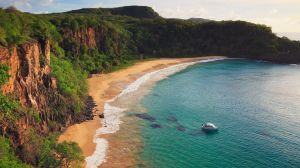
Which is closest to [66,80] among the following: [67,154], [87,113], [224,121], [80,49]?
[87,113]

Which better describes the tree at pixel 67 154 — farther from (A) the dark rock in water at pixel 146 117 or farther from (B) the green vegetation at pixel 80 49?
(A) the dark rock in water at pixel 146 117

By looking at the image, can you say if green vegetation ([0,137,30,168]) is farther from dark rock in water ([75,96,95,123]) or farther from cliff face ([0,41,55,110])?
dark rock in water ([75,96,95,123])

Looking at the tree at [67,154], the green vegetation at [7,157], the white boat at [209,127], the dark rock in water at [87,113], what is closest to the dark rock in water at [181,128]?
the white boat at [209,127]

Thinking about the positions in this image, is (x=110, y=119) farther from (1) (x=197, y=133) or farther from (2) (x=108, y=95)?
(2) (x=108, y=95)

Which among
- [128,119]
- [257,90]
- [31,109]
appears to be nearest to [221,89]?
[257,90]

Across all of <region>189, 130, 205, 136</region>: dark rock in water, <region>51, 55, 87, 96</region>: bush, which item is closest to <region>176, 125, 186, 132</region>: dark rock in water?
<region>189, 130, 205, 136</region>: dark rock in water

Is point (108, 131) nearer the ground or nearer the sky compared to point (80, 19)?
nearer the ground

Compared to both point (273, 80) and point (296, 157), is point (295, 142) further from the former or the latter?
point (273, 80)
